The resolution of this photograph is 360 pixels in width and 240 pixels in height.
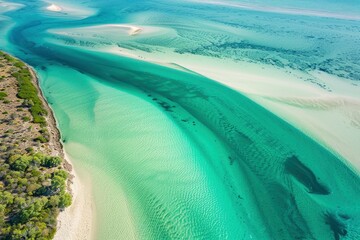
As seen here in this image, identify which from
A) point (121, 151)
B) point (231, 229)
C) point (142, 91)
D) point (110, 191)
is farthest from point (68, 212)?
point (142, 91)

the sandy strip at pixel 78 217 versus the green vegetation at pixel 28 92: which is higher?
the green vegetation at pixel 28 92

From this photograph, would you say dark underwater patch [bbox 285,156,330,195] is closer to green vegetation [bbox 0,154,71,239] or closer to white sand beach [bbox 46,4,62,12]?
green vegetation [bbox 0,154,71,239]

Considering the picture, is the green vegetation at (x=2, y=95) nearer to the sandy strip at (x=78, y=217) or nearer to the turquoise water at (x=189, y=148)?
the turquoise water at (x=189, y=148)

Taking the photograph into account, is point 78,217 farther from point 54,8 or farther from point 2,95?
point 54,8

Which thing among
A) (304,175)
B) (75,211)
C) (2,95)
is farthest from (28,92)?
(304,175)

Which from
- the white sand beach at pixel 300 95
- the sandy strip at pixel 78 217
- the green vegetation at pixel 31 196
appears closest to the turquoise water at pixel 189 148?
the sandy strip at pixel 78 217

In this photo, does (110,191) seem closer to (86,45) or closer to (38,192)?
(38,192)
